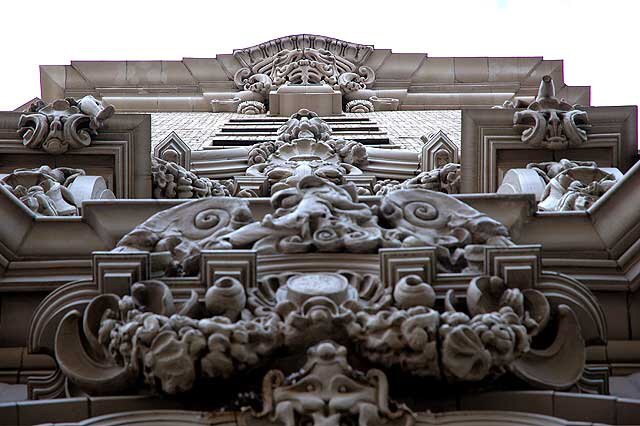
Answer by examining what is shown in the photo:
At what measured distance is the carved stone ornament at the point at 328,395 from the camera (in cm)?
789

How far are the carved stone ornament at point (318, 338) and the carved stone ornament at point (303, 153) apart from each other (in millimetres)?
6819

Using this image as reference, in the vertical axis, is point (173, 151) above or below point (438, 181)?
above

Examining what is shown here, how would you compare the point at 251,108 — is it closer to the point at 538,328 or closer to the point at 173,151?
the point at 173,151

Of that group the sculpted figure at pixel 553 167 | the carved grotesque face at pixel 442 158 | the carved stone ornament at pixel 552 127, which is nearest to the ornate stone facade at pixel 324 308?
the sculpted figure at pixel 553 167

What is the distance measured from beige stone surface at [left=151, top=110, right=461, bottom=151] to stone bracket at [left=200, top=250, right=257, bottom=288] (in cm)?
1019

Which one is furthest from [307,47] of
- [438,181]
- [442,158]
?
[438,181]

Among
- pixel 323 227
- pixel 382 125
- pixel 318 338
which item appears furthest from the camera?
pixel 382 125

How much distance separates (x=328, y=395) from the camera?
7949 mm

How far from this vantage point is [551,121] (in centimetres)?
1538

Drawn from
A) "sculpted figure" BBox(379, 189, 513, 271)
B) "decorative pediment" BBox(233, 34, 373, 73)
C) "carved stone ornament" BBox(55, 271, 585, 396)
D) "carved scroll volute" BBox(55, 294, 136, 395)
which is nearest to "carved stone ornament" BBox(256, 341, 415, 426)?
"carved stone ornament" BBox(55, 271, 585, 396)

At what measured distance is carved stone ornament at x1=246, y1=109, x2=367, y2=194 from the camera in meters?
16.3

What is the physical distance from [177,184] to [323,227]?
20.5 ft

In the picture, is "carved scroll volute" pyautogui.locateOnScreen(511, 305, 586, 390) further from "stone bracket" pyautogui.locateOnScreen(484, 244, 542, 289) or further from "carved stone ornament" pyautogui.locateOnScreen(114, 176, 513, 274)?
"carved stone ornament" pyautogui.locateOnScreen(114, 176, 513, 274)

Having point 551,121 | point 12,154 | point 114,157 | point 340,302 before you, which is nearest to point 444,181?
point 551,121
